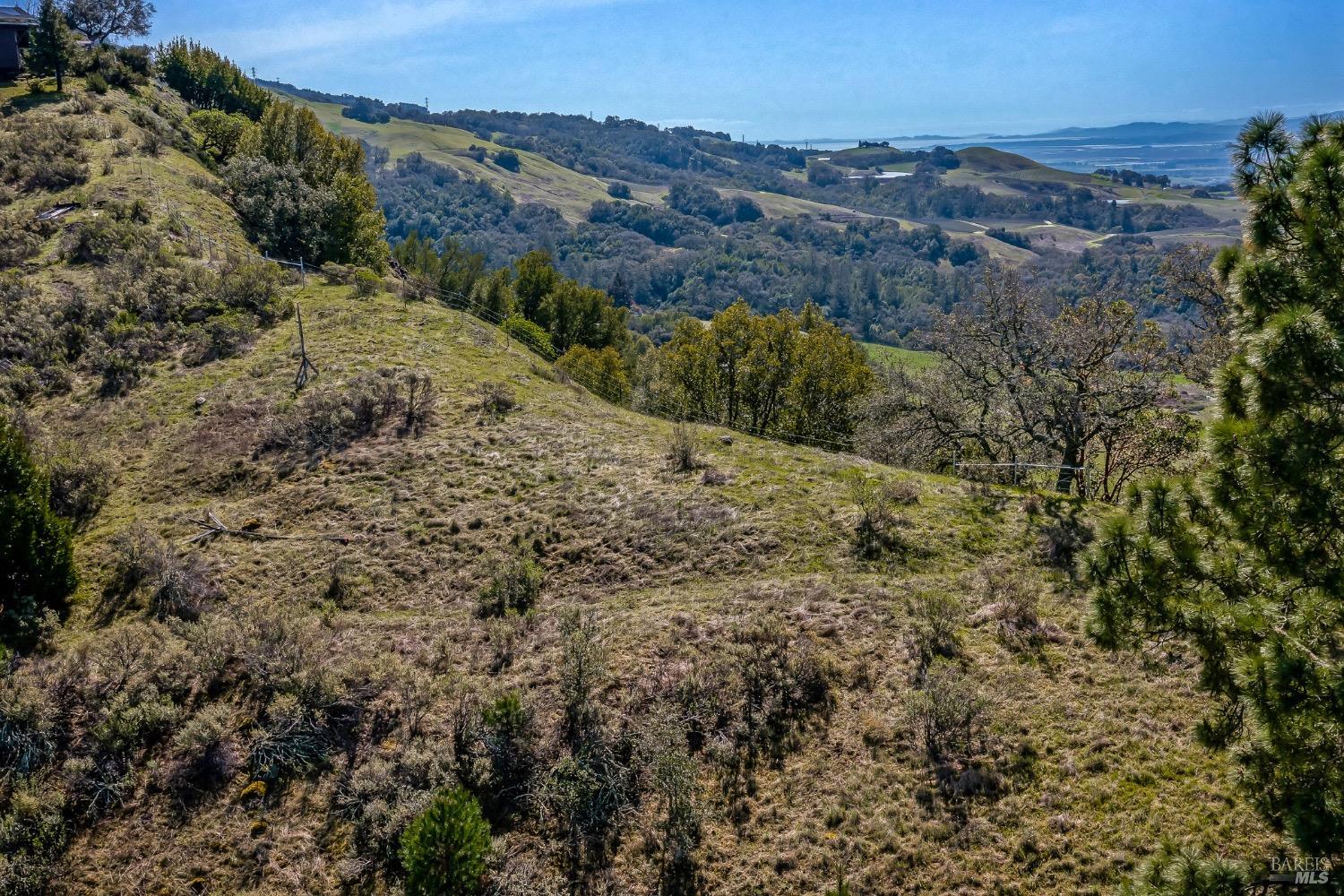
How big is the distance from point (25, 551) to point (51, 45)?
54939 mm

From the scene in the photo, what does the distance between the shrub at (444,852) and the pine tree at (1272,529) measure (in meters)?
7.84

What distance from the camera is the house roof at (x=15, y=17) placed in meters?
51.5

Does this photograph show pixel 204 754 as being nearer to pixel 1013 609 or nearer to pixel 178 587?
pixel 178 587

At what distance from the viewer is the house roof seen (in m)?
51.5

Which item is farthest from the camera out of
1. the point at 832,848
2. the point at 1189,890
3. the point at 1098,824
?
the point at 832,848

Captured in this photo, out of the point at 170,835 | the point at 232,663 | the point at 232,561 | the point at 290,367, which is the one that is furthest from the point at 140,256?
the point at 170,835

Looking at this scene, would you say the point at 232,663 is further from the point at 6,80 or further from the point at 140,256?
the point at 6,80

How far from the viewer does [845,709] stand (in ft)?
37.3

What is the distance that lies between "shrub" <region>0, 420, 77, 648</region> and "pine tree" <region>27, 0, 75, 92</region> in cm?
Answer: 5300

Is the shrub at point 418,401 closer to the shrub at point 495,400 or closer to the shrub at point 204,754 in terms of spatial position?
the shrub at point 495,400

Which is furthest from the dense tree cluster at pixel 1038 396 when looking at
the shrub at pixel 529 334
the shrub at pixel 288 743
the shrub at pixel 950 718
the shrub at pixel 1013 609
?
the shrub at pixel 529 334

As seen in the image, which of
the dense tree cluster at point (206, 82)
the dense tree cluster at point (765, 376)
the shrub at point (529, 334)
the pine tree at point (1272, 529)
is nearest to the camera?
the pine tree at point (1272, 529)

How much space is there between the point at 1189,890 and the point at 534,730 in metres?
8.81

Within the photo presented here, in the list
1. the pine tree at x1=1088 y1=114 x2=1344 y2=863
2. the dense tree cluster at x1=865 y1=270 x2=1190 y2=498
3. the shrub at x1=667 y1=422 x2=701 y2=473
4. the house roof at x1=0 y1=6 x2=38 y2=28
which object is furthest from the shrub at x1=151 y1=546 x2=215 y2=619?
the house roof at x1=0 y1=6 x2=38 y2=28
